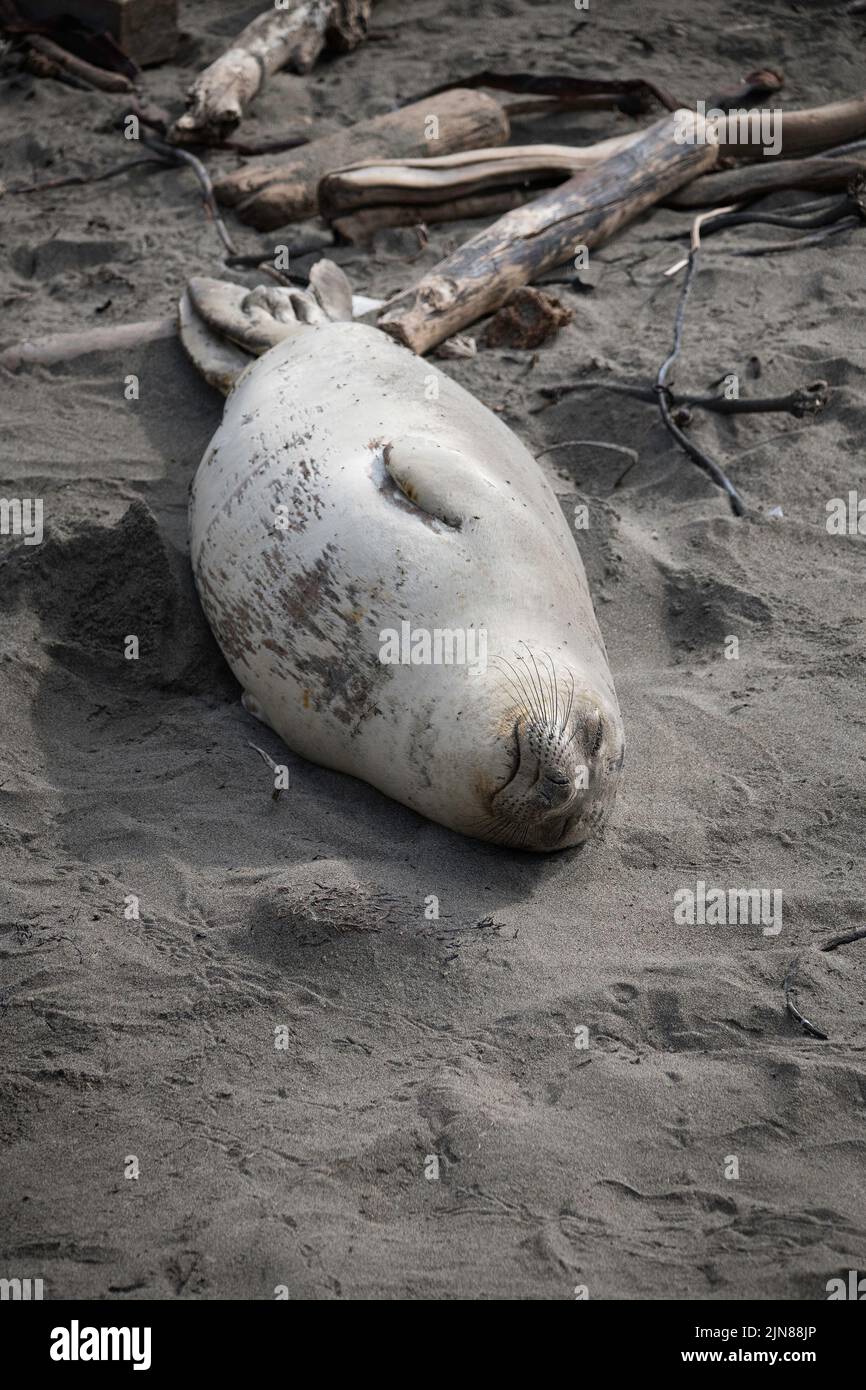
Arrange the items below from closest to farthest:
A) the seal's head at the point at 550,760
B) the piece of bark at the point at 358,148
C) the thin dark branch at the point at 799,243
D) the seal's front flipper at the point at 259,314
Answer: the seal's head at the point at 550,760
the seal's front flipper at the point at 259,314
the thin dark branch at the point at 799,243
the piece of bark at the point at 358,148

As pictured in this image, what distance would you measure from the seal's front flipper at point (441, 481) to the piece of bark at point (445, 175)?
10.3 feet

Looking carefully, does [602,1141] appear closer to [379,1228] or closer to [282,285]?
[379,1228]

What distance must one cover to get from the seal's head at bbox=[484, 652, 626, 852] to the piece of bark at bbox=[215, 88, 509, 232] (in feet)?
13.9

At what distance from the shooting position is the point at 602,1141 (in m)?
2.71

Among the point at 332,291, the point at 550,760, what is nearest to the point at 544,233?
the point at 332,291

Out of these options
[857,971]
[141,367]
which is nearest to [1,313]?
[141,367]

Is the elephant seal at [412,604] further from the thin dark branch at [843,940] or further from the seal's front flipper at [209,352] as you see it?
the seal's front flipper at [209,352]

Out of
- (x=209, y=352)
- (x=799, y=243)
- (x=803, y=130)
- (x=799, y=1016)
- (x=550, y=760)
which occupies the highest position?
(x=803, y=130)

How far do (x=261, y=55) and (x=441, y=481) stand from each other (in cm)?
525

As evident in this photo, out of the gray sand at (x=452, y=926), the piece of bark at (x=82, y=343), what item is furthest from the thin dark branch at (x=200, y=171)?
the gray sand at (x=452, y=926)

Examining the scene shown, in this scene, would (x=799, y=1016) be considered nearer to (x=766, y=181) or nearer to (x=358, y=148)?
(x=766, y=181)

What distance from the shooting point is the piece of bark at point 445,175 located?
6.59 metres

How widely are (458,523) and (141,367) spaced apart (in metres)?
2.59

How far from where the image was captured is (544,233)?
6293 mm
